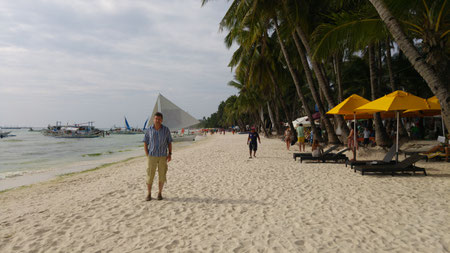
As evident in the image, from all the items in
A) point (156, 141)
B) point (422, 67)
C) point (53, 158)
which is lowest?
point (53, 158)

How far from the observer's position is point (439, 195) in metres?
4.97

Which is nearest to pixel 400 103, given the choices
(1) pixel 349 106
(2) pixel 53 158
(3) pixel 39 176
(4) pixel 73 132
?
(1) pixel 349 106

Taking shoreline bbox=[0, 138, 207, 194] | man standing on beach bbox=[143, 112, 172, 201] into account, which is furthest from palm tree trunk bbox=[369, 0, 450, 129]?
shoreline bbox=[0, 138, 207, 194]

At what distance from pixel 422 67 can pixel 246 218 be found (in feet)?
14.8

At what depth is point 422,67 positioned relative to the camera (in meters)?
4.89

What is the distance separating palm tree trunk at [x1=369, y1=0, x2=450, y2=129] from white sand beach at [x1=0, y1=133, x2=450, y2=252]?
185 cm

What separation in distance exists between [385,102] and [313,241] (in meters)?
5.89

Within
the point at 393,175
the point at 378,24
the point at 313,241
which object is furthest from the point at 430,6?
the point at 313,241

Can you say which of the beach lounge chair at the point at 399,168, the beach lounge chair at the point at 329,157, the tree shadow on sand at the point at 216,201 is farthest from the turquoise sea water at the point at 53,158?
the beach lounge chair at the point at 399,168

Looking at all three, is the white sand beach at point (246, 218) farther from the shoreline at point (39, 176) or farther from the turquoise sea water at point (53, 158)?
the turquoise sea water at point (53, 158)

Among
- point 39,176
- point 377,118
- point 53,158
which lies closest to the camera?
point 377,118

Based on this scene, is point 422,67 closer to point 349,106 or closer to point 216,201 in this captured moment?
point 349,106

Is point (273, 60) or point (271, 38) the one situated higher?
point (271, 38)

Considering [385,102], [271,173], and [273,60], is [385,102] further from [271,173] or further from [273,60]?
[273,60]
